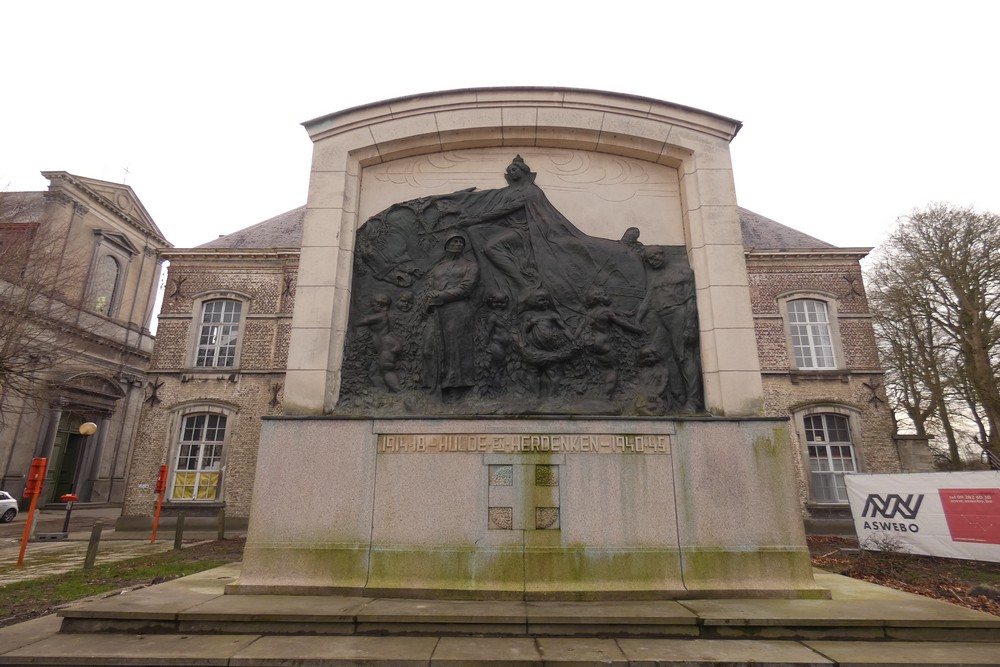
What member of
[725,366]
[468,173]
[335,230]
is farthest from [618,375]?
[335,230]

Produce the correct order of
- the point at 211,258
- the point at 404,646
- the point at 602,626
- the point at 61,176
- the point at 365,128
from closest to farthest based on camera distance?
the point at 404,646, the point at 602,626, the point at 365,128, the point at 211,258, the point at 61,176

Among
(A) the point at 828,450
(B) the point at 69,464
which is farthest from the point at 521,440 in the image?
(B) the point at 69,464

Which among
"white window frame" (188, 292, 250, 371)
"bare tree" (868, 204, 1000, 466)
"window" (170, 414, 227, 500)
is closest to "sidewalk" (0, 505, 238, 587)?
"window" (170, 414, 227, 500)

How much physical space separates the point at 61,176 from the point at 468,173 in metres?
31.7

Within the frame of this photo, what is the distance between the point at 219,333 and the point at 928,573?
2393cm

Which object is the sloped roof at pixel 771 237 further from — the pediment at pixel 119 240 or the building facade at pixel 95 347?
the pediment at pixel 119 240

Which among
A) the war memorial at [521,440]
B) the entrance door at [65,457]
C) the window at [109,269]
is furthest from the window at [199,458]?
the war memorial at [521,440]

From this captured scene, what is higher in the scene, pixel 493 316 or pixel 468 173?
pixel 468 173

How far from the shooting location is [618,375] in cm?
675

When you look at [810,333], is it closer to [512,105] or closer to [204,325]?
[512,105]

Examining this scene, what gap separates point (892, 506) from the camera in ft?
39.0

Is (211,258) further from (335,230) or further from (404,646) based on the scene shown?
(404,646)

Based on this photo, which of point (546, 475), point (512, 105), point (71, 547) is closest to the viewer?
point (546, 475)

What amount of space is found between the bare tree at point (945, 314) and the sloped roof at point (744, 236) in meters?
3.14
